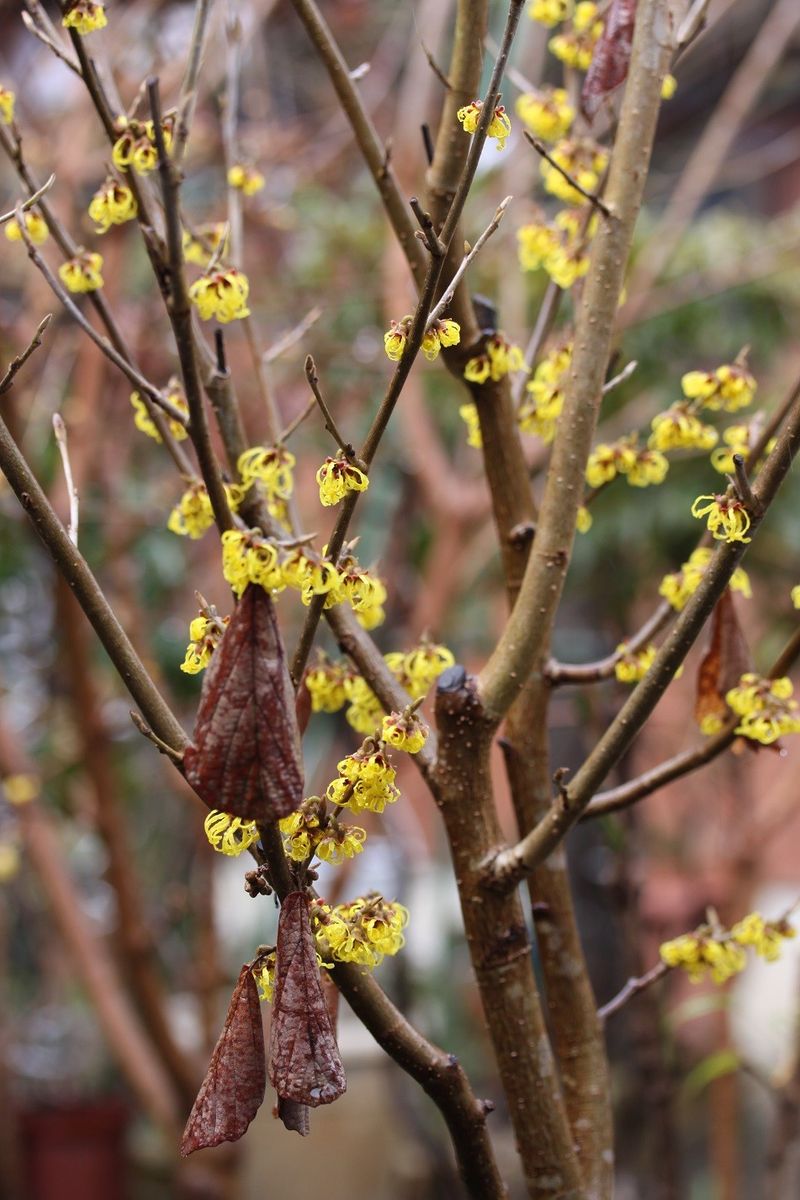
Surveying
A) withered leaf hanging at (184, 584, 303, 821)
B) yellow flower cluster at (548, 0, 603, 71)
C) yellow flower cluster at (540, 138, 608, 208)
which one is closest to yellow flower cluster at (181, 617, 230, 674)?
withered leaf hanging at (184, 584, 303, 821)

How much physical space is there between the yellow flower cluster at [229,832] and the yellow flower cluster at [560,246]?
0.40 m

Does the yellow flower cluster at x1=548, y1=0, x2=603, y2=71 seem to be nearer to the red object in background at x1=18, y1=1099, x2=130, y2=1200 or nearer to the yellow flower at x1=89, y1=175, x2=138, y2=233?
the yellow flower at x1=89, y1=175, x2=138, y2=233

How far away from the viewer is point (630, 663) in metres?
0.68

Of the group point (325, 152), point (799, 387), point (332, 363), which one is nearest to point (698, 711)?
point (799, 387)

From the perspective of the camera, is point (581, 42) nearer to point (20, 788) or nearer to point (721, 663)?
point (721, 663)

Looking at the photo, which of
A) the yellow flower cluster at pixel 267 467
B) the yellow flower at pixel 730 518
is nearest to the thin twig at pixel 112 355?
the yellow flower cluster at pixel 267 467

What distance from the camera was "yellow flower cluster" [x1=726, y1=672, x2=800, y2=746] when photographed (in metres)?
0.60

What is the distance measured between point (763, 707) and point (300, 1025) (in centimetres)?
30

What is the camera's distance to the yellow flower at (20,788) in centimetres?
165

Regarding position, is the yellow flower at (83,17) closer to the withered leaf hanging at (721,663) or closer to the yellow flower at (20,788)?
the withered leaf hanging at (721,663)

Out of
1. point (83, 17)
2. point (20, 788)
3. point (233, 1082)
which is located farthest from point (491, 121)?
point (20, 788)

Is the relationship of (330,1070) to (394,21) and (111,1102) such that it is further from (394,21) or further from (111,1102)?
(394,21)

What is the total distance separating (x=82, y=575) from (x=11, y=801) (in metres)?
1.29

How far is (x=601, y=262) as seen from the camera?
2.08ft
